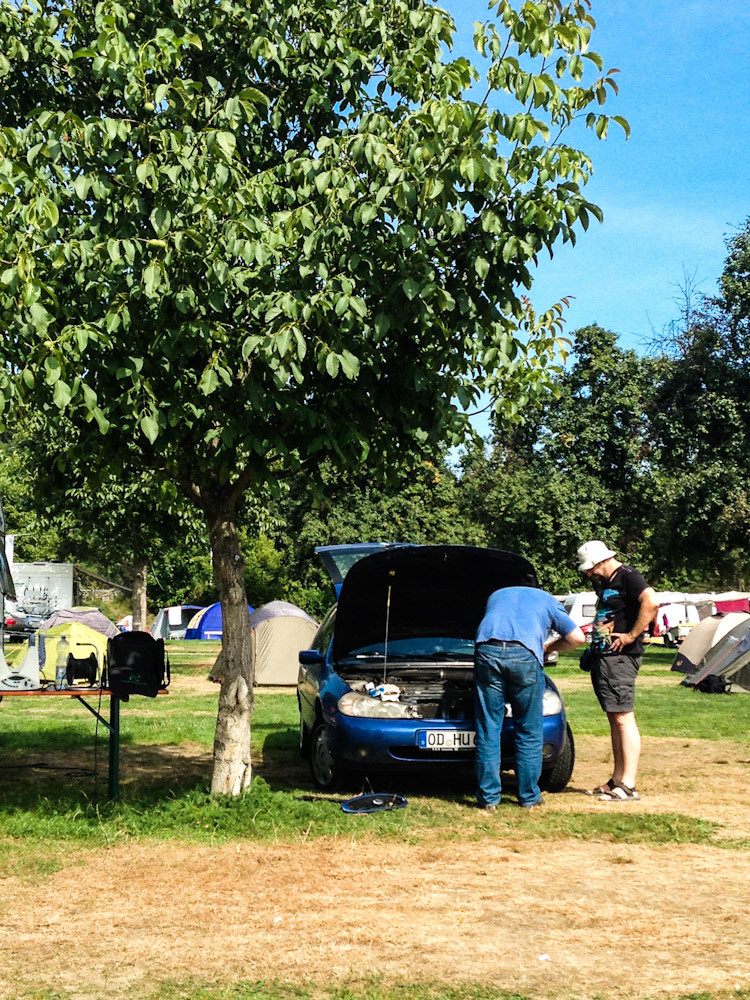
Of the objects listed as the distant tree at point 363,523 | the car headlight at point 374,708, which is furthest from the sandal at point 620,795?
the distant tree at point 363,523

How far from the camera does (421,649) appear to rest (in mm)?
9727

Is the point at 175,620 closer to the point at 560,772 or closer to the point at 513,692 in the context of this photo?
the point at 560,772

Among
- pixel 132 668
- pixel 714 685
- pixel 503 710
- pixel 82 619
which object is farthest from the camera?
pixel 82 619

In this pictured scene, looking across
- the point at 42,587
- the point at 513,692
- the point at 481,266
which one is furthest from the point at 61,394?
the point at 42,587

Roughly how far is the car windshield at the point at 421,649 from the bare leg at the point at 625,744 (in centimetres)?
145

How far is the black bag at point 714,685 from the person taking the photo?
68.8ft

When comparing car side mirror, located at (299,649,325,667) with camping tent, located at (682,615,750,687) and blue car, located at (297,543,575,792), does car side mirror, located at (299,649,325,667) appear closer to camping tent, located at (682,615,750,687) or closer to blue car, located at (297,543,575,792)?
blue car, located at (297,543,575,792)

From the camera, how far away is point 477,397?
8.65 metres

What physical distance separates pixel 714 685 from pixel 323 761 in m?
13.7

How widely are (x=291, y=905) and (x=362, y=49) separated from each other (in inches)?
232

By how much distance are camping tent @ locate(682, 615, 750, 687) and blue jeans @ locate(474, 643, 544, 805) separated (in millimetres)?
13739

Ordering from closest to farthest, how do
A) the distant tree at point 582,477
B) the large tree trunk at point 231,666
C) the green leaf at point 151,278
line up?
the green leaf at point 151,278 → the large tree trunk at point 231,666 → the distant tree at point 582,477

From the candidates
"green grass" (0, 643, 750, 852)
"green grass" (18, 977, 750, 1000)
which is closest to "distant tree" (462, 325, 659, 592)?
"green grass" (0, 643, 750, 852)

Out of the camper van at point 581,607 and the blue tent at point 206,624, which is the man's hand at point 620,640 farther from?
the blue tent at point 206,624
